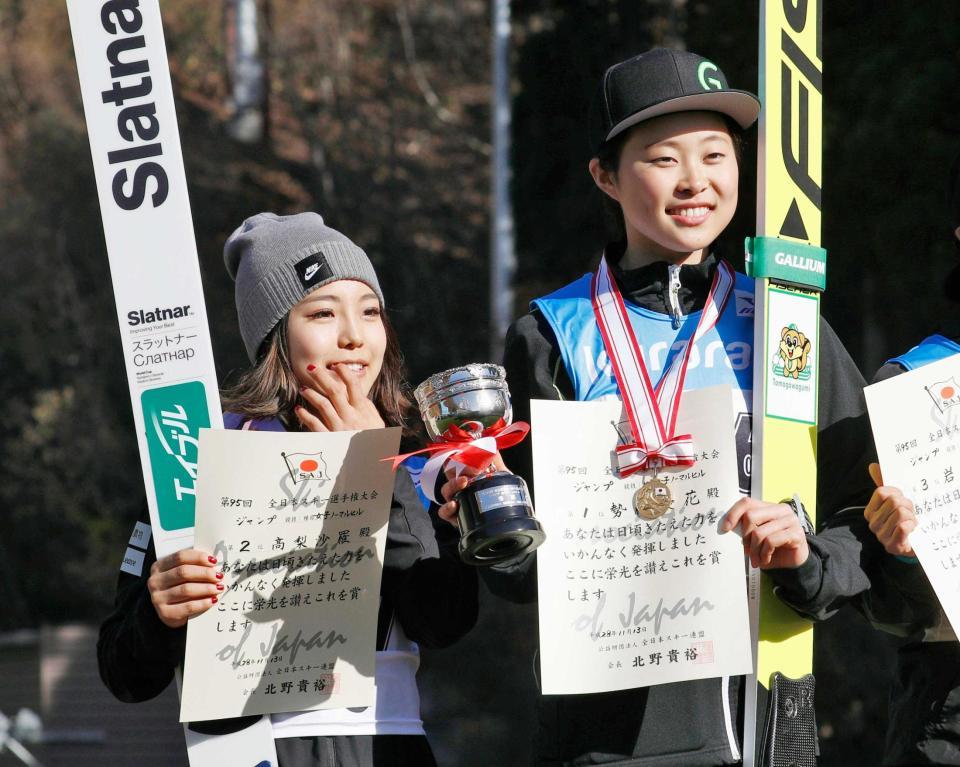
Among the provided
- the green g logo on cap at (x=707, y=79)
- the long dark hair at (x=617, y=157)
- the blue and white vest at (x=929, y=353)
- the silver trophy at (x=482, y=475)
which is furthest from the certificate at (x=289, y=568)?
the blue and white vest at (x=929, y=353)

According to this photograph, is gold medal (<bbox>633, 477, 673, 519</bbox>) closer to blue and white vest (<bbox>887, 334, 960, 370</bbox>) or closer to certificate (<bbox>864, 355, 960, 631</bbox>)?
certificate (<bbox>864, 355, 960, 631</bbox>)

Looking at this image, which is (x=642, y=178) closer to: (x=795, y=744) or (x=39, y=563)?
(x=795, y=744)

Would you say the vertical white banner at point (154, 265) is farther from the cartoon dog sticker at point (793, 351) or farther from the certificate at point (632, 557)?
the cartoon dog sticker at point (793, 351)

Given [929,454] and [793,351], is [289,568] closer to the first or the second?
[793,351]

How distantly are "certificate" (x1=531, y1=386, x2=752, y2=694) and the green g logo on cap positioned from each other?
1.81 feet

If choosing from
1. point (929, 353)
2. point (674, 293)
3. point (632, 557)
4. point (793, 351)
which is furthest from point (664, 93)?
point (632, 557)

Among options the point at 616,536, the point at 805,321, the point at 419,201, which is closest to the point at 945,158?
the point at 805,321

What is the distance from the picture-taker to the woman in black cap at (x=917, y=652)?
2203 millimetres

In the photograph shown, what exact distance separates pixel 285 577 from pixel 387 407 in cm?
43

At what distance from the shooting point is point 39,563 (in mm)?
14078

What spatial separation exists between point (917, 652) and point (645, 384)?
2.29ft

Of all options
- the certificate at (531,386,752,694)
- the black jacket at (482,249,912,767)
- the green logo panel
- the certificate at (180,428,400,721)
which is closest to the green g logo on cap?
the black jacket at (482,249,912,767)

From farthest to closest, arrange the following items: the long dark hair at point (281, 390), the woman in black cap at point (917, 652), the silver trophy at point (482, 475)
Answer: the long dark hair at point (281, 390)
the woman in black cap at point (917, 652)
the silver trophy at point (482, 475)

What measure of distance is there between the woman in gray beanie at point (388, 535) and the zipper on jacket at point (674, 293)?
543 mm
